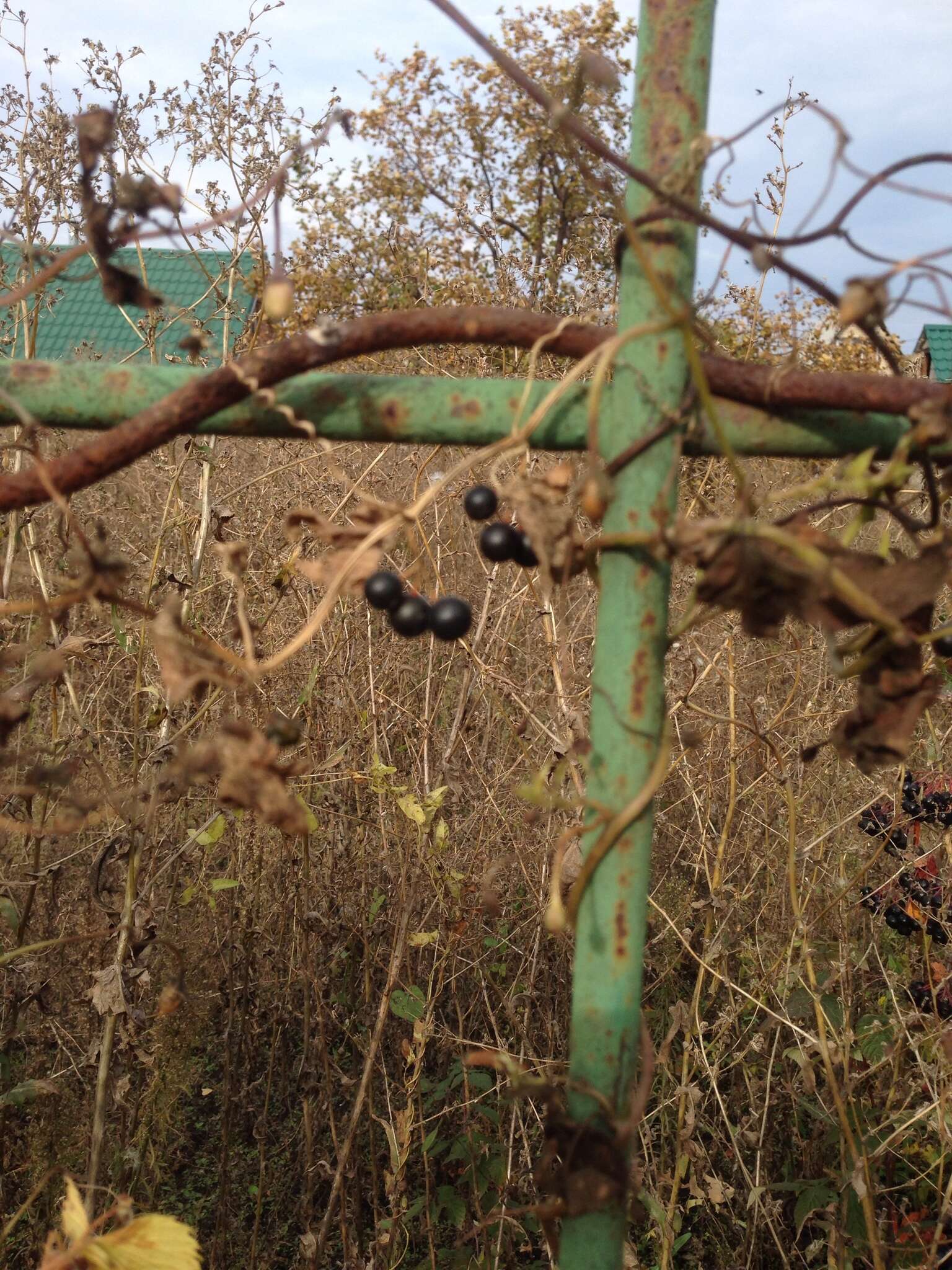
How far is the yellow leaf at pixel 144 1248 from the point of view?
794 mm

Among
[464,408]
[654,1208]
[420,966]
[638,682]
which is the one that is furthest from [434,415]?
[420,966]

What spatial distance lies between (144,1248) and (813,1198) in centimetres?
154

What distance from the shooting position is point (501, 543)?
2.67 feet

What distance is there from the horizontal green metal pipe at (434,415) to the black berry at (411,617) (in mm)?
→ 127

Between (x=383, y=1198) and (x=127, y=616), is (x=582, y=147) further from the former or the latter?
(x=383, y=1198)

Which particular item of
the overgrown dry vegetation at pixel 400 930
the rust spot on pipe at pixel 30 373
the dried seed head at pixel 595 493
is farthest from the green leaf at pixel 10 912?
the dried seed head at pixel 595 493

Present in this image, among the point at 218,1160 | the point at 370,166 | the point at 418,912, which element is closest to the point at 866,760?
the point at 418,912

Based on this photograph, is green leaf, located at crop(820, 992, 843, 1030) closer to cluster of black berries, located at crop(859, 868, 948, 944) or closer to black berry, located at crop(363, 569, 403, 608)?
cluster of black berries, located at crop(859, 868, 948, 944)

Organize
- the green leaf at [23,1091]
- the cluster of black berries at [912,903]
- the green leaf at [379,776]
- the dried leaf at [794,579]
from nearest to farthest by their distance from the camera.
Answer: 1. the dried leaf at [794,579]
2. the green leaf at [23,1091]
3. the green leaf at [379,776]
4. the cluster of black berries at [912,903]

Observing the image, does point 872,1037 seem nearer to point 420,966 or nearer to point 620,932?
point 420,966

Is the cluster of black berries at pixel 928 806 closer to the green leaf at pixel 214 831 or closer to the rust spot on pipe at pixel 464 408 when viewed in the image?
the green leaf at pixel 214 831

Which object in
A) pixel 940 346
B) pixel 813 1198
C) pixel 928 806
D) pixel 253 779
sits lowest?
pixel 813 1198

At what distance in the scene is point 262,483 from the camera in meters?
2.94

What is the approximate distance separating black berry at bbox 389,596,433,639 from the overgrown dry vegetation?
2.01ft
